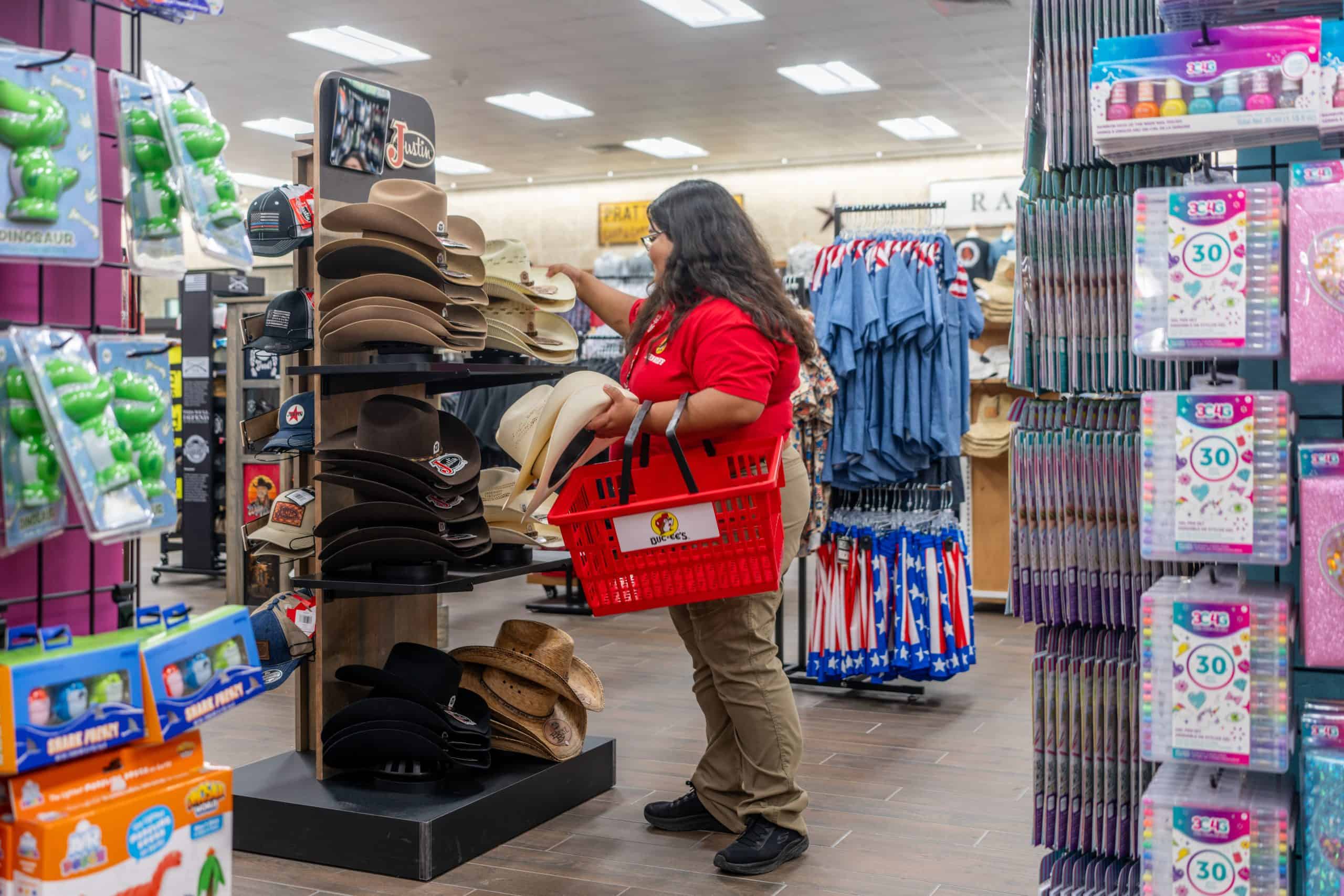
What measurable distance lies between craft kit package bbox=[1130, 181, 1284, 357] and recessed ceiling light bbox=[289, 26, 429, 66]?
8.66 metres

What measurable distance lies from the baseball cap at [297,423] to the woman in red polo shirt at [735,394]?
857mm

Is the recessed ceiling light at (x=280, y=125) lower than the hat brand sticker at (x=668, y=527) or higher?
higher

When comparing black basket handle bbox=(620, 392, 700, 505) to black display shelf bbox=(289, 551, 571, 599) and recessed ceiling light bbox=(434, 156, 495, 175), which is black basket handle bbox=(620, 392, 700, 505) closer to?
black display shelf bbox=(289, 551, 571, 599)

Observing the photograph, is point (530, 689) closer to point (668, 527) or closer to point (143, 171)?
point (668, 527)

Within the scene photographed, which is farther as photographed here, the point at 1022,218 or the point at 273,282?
the point at 273,282

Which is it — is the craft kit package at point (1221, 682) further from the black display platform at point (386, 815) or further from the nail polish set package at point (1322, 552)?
the black display platform at point (386, 815)

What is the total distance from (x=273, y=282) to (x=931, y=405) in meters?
15.2

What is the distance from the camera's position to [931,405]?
484cm

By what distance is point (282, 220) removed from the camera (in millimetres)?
3258

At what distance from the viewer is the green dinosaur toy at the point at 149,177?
1594mm

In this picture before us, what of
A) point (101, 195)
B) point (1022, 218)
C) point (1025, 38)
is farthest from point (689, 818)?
point (1025, 38)

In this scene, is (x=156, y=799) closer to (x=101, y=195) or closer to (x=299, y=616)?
(x=101, y=195)

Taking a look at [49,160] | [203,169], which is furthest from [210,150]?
[49,160]

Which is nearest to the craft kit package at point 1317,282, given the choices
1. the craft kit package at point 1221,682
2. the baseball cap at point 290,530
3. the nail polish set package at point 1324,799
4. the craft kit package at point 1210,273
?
the craft kit package at point 1210,273
